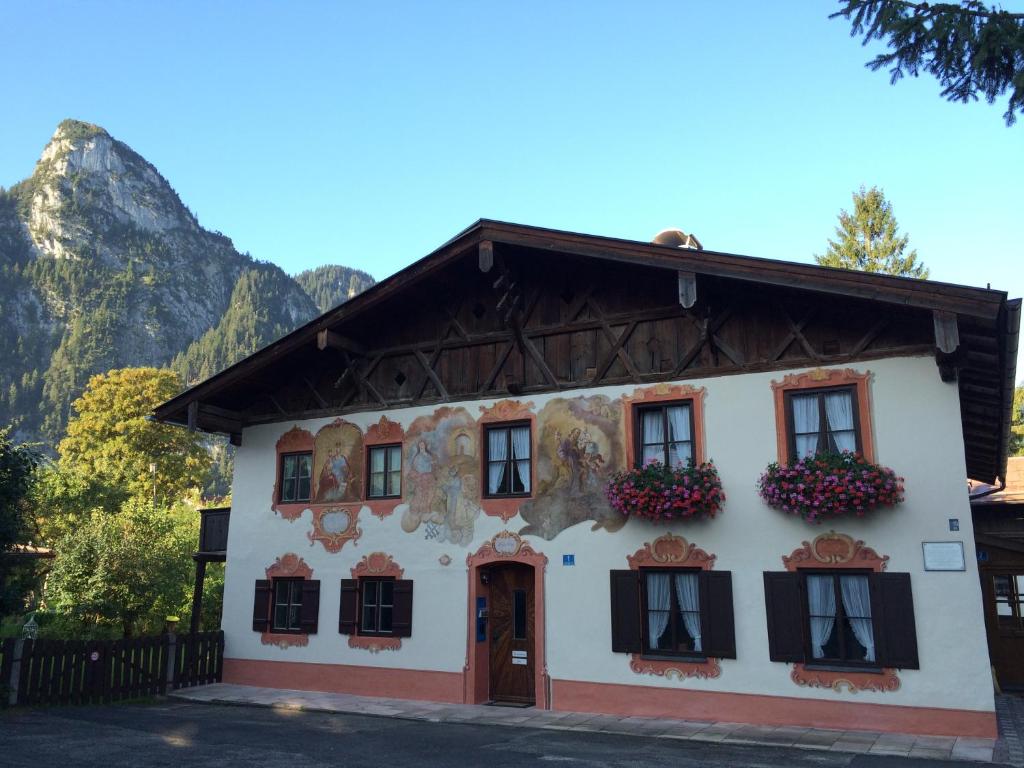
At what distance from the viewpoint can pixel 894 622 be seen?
11.3 meters

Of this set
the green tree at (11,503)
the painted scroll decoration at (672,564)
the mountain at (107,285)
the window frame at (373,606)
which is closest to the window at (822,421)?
the painted scroll decoration at (672,564)

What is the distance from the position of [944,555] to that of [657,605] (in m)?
4.17

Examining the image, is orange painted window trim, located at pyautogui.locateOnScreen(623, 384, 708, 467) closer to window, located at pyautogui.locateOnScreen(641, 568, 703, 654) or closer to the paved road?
window, located at pyautogui.locateOnScreen(641, 568, 703, 654)

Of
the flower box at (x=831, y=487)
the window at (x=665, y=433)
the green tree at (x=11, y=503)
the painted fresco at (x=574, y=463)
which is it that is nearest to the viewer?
the flower box at (x=831, y=487)

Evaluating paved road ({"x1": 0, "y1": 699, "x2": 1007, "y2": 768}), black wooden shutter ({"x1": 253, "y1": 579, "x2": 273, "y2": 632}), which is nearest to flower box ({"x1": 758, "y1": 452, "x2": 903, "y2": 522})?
paved road ({"x1": 0, "y1": 699, "x2": 1007, "y2": 768})

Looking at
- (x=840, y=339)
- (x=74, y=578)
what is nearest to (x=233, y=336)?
(x=74, y=578)

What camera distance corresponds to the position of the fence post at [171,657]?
1571 cm

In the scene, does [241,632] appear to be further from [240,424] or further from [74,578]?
[74,578]

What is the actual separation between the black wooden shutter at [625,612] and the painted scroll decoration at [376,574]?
4198 mm

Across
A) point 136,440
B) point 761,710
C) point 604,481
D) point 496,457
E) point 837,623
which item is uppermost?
point 136,440

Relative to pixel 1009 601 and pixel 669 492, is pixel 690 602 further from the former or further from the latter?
pixel 1009 601

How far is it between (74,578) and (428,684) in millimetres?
10662

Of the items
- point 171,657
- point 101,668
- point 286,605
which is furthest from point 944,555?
point 101,668

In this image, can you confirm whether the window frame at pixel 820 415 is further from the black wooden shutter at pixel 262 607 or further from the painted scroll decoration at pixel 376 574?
the black wooden shutter at pixel 262 607
